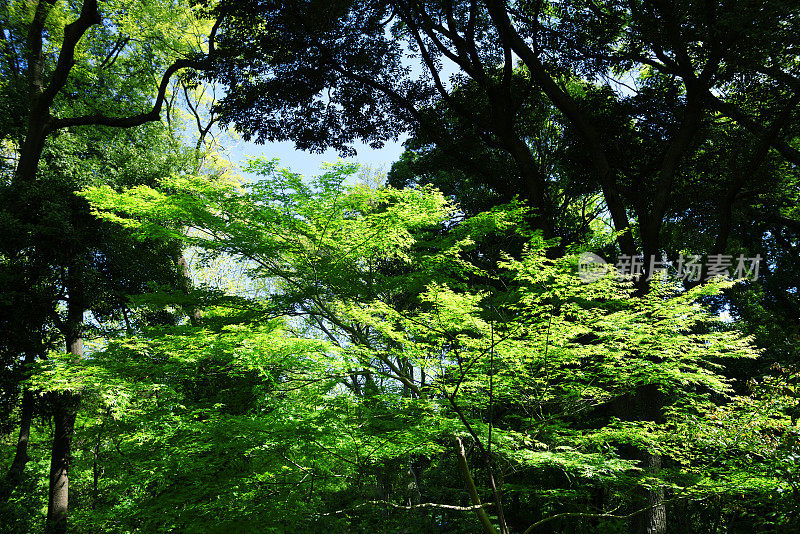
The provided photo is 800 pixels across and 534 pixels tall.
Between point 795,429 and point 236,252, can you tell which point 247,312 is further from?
point 795,429

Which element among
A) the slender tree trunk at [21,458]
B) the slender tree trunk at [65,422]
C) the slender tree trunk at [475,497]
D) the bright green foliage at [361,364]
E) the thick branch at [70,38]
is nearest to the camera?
the bright green foliage at [361,364]

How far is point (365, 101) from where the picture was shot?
31.9 feet

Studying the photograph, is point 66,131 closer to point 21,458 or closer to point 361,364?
point 21,458

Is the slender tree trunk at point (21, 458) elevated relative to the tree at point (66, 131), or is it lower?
lower

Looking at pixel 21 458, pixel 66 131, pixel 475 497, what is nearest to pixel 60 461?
pixel 21 458

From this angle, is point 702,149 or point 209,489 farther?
point 702,149

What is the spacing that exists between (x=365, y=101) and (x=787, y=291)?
1411 cm

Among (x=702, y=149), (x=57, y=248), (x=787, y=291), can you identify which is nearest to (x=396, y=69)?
(x=702, y=149)

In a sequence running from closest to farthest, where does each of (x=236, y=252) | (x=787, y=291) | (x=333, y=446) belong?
(x=333, y=446) → (x=236, y=252) → (x=787, y=291)

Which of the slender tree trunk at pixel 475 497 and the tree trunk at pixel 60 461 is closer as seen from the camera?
the slender tree trunk at pixel 475 497

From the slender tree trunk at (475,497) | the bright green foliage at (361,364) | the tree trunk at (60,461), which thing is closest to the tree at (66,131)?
the tree trunk at (60,461)

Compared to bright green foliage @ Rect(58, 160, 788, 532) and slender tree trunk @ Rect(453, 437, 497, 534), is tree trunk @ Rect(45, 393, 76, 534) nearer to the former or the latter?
bright green foliage @ Rect(58, 160, 788, 532)

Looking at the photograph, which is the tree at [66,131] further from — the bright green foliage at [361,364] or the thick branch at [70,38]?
the bright green foliage at [361,364]

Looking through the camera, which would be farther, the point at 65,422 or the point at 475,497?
the point at 65,422
